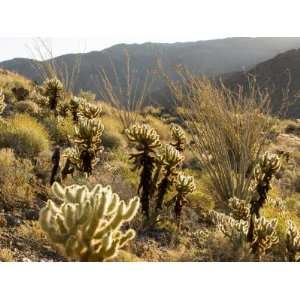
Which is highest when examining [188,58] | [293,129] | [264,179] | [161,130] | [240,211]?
[188,58]

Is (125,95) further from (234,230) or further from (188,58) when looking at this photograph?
(188,58)

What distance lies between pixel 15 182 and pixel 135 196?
1.63 meters

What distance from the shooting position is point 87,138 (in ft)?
20.2

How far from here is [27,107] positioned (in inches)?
402

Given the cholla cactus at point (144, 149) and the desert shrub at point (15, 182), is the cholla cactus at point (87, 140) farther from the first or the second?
the desert shrub at point (15, 182)

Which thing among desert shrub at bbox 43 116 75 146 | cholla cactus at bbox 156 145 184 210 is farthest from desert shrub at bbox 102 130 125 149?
cholla cactus at bbox 156 145 184 210

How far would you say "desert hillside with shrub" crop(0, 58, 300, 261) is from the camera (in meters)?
3.04

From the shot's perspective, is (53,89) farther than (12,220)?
Yes

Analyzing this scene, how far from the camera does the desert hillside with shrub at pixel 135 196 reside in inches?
120

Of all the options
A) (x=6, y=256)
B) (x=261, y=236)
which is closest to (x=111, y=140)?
(x=261, y=236)

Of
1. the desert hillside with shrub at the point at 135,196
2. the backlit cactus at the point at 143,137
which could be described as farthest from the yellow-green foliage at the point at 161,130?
the backlit cactus at the point at 143,137

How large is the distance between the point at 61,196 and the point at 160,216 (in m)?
2.96
